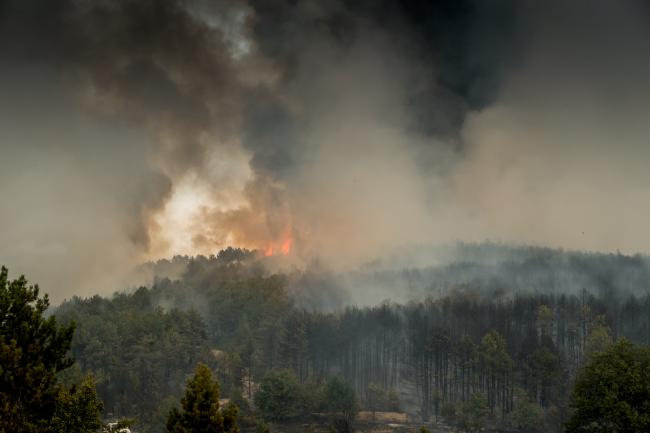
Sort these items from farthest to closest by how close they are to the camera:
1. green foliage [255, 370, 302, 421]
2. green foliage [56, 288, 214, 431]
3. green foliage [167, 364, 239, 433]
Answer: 1. green foliage [56, 288, 214, 431]
2. green foliage [255, 370, 302, 421]
3. green foliage [167, 364, 239, 433]

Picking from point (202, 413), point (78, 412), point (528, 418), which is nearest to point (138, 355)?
point (528, 418)

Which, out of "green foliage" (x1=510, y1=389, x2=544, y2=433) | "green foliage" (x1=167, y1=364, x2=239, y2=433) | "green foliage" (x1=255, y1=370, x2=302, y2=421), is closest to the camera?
"green foliage" (x1=167, y1=364, x2=239, y2=433)

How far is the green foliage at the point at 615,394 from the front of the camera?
161ft

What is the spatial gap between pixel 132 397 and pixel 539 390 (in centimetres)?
11215

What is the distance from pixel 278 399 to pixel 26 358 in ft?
348

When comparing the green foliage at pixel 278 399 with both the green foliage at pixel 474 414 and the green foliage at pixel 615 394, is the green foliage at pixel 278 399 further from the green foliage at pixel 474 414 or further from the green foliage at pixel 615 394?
the green foliage at pixel 615 394

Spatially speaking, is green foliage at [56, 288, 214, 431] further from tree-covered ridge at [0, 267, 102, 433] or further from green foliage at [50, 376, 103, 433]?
tree-covered ridge at [0, 267, 102, 433]

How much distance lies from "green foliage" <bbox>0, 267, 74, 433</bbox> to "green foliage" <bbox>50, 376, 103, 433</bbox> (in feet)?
8.60

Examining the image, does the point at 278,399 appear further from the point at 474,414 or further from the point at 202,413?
the point at 202,413

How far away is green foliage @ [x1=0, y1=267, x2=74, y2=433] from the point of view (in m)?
30.4

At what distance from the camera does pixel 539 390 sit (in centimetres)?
15375

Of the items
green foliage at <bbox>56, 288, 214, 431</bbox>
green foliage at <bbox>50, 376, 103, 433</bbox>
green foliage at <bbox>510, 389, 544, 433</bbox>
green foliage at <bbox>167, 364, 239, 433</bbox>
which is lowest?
green foliage at <bbox>510, 389, 544, 433</bbox>

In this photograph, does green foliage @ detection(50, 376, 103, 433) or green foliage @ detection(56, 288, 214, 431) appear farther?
green foliage @ detection(56, 288, 214, 431)

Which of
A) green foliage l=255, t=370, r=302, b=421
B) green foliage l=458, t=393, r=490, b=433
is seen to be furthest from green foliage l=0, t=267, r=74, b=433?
green foliage l=458, t=393, r=490, b=433
